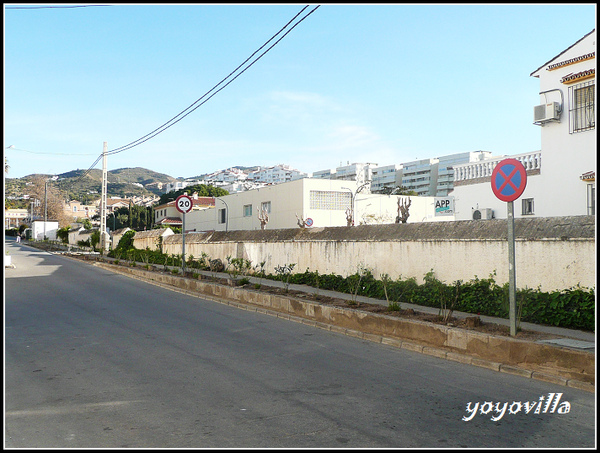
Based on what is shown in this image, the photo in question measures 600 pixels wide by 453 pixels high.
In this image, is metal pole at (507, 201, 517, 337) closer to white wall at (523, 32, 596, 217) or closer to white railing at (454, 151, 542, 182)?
white wall at (523, 32, 596, 217)

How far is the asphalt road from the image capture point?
179 inches

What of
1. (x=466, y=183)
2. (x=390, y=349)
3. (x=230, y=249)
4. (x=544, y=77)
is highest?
(x=544, y=77)

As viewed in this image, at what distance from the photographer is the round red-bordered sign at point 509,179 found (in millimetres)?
7840

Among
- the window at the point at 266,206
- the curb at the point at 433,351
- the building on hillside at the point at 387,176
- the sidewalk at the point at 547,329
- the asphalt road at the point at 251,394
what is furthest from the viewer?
the building on hillside at the point at 387,176

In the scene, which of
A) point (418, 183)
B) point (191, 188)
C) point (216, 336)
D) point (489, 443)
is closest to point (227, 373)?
point (216, 336)

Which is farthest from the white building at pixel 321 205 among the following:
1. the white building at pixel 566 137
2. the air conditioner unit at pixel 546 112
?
the air conditioner unit at pixel 546 112

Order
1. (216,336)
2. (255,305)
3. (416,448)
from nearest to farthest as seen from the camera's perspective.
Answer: (416,448), (216,336), (255,305)

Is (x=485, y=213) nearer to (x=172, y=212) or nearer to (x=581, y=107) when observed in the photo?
(x=581, y=107)

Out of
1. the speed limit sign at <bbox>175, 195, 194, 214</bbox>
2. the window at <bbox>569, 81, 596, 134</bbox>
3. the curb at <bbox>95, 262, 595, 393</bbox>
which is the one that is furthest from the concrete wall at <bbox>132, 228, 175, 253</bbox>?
the window at <bbox>569, 81, 596, 134</bbox>

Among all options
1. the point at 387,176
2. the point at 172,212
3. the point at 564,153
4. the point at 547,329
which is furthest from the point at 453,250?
the point at 387,176

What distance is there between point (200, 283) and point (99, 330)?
735cm

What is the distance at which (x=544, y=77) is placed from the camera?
15.7 metres

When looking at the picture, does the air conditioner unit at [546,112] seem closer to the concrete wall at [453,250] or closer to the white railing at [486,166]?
the white railing at [486,166]

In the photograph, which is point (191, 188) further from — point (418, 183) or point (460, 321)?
point (460, 321)
